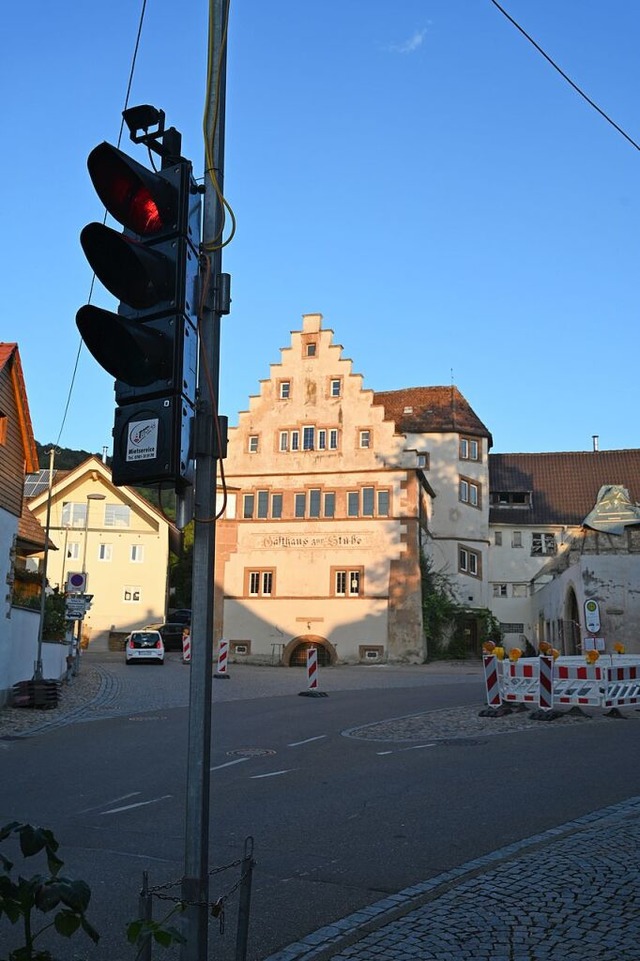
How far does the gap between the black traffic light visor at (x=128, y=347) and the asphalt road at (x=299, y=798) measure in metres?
3.30

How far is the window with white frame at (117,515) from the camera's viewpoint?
Result: 57.1 m

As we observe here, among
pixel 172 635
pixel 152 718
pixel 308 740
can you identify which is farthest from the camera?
pixel 172 635

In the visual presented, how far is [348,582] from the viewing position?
44.5 metres

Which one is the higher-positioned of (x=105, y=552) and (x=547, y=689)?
(x=105, y=552)

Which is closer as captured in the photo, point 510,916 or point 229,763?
point 510,916

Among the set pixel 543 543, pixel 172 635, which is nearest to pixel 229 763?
pixel 172 635

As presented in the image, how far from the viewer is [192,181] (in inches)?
164

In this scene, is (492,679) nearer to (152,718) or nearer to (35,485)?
(152,718)

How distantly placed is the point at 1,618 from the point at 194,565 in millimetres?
18177

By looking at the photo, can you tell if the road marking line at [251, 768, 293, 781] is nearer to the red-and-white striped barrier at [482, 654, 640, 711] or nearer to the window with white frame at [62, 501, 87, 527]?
the red-and-white striped barrier at [482, 654, 640, 711]

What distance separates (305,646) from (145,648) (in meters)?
8.30

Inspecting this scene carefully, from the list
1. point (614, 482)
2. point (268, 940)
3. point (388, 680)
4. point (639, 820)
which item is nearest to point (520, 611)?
point (614, 482)

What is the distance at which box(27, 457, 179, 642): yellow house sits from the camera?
183 feet

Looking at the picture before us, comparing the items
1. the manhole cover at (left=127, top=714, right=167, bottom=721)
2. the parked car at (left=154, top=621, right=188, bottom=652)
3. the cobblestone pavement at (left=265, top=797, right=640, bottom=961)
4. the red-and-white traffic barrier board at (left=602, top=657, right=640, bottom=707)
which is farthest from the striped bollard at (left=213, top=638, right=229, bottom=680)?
the cobblestone pavement at (left=265, top=797, right=640, bottom=961)
